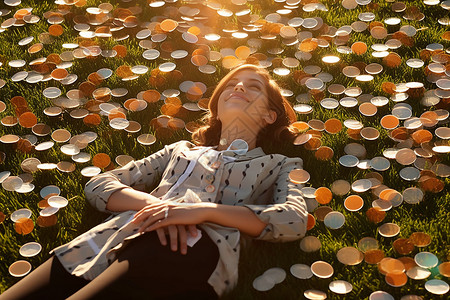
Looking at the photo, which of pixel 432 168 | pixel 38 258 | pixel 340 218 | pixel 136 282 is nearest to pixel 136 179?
pixel 38 258

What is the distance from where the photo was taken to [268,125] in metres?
4.14

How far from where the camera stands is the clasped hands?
2.99 m

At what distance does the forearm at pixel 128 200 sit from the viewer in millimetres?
3371

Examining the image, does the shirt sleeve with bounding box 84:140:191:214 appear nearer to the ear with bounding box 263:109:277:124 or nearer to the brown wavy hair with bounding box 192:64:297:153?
the brown wavy hair with bounding box 192:64:297:153

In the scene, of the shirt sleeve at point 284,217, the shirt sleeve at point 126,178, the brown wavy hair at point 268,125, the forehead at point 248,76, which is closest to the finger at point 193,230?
the shirt sleeve at point 284,217

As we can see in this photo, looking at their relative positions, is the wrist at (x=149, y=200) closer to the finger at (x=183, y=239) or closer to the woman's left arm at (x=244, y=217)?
the woman's left arm at (x=244, y=217)

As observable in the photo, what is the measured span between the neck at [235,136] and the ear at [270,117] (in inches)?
6.1

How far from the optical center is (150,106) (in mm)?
4789

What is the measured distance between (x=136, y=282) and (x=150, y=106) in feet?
7.13

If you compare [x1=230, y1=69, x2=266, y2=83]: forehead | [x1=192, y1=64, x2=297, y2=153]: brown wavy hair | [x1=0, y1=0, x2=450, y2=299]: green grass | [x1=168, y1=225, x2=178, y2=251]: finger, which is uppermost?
[x1=230, y1=69, x2=266, y2=83]: forehead

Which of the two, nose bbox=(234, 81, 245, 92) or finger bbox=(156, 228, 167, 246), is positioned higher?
nose bbox=(234, 81, 245, 92)

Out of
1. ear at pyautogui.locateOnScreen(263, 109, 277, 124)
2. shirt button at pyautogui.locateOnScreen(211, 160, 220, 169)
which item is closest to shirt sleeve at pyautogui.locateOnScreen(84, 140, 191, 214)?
shirt button at pyautogui.locateOnScreen(211, 160, 220, 169)

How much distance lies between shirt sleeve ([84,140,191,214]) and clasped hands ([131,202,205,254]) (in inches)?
14.9

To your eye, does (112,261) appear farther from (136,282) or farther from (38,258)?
(38,258)
